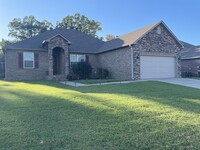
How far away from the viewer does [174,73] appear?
2064cm

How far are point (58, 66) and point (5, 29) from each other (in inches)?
1017

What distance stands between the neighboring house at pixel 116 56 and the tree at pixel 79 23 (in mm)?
19502

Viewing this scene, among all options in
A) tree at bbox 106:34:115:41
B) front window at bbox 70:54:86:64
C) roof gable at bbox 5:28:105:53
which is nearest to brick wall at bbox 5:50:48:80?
roof gable at bbox 5:28:105:53

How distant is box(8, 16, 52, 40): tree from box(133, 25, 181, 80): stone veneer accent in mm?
26903

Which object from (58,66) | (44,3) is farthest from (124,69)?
(44,3)

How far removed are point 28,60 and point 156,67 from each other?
12.4 meters

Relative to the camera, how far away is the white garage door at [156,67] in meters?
18.8

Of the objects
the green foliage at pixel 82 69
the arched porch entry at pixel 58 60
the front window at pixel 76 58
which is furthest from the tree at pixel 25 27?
the green foliage at pixel 82 69

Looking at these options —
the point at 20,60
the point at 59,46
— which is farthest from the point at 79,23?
the point at 20,60

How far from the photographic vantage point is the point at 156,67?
64.1ft

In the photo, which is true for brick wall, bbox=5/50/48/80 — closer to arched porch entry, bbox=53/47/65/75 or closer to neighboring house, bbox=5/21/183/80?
neighboring house, bbox=5/21/183/80

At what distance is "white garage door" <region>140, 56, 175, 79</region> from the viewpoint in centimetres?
1880

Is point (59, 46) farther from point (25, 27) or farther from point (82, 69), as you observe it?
point (25, 27)

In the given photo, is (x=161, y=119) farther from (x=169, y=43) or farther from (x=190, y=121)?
(x=169, y=43)
